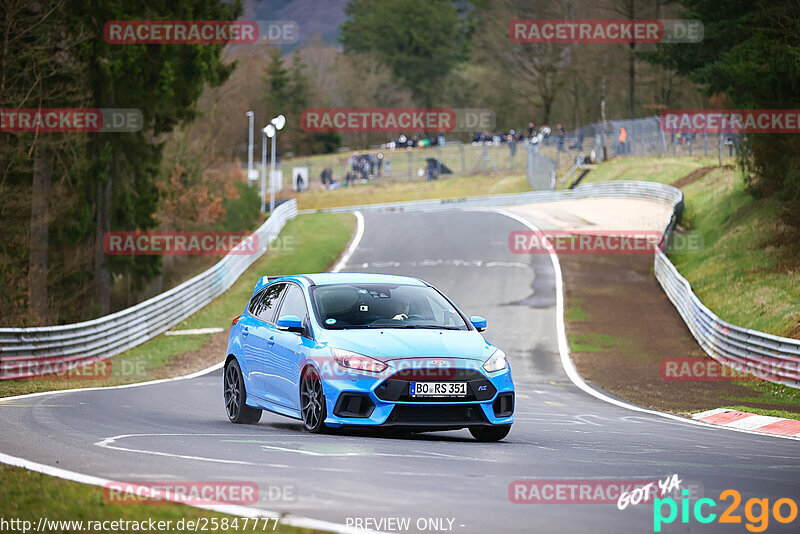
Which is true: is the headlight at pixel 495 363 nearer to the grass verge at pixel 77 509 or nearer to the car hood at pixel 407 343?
the car hood at pixel 407 343

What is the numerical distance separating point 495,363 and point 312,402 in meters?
1.79

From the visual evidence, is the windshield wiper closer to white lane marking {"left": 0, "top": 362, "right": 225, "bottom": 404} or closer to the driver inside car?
the driver inside car

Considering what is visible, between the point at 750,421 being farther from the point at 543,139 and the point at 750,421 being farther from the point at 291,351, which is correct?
the point at 543,139

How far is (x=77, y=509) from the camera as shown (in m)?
6.59

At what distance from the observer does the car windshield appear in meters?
11.7

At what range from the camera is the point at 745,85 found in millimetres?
37500

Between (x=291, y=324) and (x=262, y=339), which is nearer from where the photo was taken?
(x=291, y=324)

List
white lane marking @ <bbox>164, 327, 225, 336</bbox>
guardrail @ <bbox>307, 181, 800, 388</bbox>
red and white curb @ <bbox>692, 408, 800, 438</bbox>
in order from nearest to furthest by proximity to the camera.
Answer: red and white curb @ <bbox>692, 408, 800, 438</bbox>, guardrail @ <bbox>307, 181, 800, 388</bbox>, white lane marking @ <bbox>164, 327, 225, 336</bbox>

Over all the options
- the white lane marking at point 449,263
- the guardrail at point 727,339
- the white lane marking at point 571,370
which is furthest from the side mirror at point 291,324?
the white lane marking at point 449,263

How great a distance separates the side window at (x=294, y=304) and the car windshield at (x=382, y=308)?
0.16 m

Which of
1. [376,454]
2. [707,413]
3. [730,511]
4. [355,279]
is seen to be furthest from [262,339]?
[707,413]

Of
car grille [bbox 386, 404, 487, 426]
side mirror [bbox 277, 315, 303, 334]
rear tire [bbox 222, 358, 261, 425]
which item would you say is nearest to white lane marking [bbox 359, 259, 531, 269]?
rear tire [bbox 222, 358, 261, 425]

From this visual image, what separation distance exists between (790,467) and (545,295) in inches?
1122

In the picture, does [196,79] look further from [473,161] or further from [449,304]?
[473,161]
